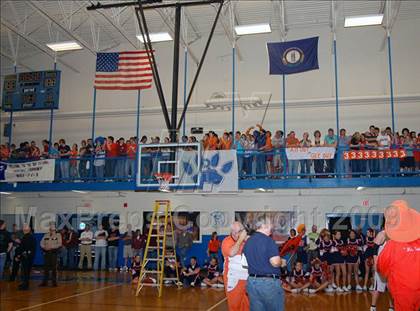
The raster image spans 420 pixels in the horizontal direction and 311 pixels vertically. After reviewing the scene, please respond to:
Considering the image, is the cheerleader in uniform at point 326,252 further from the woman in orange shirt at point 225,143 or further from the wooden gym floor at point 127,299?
the woman in orange shirt at point 225,143

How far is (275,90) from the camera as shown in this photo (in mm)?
20109

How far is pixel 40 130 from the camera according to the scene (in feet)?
75.1

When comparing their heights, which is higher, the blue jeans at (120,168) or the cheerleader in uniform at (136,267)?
the blue jeans at (120,168)

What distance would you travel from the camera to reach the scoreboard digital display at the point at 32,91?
17578mm

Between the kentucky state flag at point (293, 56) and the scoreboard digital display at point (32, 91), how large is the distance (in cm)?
830

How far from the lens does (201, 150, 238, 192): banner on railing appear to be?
44.9 ft

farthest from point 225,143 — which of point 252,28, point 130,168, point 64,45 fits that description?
point 64,45

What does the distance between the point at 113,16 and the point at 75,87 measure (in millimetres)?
5724

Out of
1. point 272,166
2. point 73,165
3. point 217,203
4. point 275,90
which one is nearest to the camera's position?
point 272,166

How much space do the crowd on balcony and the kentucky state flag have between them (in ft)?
6.96

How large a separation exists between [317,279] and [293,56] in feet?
23.7

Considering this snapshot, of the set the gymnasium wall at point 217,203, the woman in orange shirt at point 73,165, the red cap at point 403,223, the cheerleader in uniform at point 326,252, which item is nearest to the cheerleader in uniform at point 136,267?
the woman in orange shirt at point 73,165

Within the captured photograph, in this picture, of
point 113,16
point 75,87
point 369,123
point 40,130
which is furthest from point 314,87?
point 40,130

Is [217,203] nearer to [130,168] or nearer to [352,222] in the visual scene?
[130,168]
